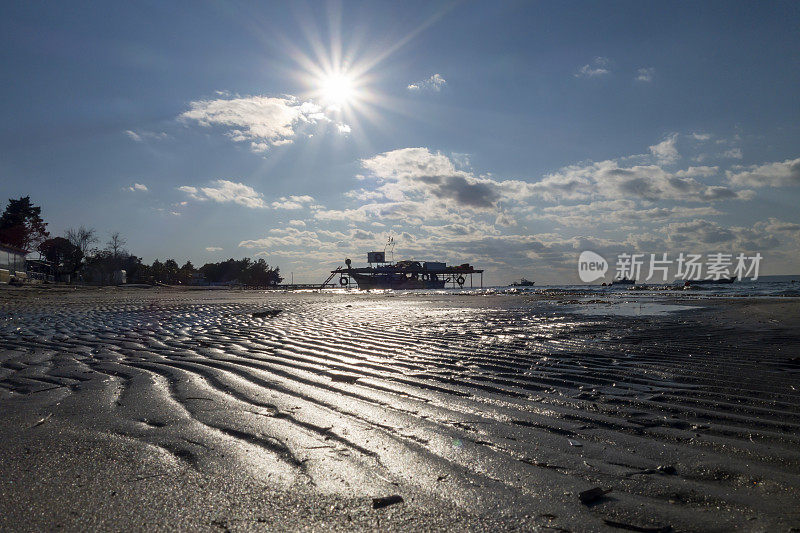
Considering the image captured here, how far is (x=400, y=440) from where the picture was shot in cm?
248

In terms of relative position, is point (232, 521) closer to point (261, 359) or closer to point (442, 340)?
point (261, 359)

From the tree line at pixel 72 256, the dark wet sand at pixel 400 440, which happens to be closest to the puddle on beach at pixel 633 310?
the dark wet sand at pixel 400 440

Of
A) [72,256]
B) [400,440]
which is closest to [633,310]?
[400,440]

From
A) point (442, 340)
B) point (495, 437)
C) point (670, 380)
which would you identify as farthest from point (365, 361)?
point (670, 380)

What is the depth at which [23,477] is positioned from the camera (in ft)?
6.33

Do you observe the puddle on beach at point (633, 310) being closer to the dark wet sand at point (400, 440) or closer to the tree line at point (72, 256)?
the dark wet sand at point (400, 440)

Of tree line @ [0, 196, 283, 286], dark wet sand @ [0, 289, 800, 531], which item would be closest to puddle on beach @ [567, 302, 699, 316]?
dark wet sand @ [0, 289, 800, 531]

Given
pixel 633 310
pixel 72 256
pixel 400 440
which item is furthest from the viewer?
pixel 72 256

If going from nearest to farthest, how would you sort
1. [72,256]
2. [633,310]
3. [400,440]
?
[400,440] < [633,310] < [72,256]

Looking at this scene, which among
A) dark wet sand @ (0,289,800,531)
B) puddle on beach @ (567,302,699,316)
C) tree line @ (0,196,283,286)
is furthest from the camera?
tree line @ (0,196,283,286)

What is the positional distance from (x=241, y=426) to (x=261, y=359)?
101 inches

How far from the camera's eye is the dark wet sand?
5.48 ft

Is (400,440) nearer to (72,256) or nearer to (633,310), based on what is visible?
(633,310)

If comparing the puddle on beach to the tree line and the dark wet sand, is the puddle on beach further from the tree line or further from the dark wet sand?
the tree line
